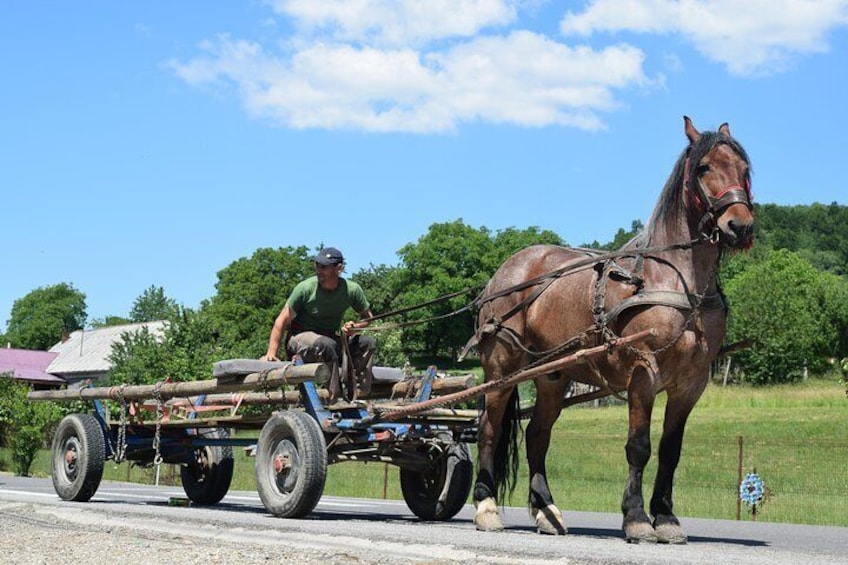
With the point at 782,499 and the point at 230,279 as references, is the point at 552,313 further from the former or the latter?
the point at 230,279

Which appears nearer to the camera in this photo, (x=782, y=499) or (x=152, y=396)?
(x=152, y=396)

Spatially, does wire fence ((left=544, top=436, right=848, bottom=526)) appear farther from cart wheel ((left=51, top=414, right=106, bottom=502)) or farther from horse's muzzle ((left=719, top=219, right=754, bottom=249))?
horse's muzzle ((left=719, top=219, right=754, bottom=249))

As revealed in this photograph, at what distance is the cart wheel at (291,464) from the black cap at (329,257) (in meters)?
1.62

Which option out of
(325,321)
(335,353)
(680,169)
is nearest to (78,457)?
(325,321)

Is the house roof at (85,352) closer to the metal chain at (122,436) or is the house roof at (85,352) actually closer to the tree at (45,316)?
the tree at (45,316)

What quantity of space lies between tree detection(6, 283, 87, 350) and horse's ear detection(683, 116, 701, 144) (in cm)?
13115

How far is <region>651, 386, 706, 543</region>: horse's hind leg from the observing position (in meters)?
8.73

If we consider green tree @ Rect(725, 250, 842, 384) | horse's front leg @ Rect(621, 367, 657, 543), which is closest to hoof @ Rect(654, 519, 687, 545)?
horse's front leg @ Rect(621, 367, 657, 543)

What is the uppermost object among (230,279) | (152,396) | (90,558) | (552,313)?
(230,279)

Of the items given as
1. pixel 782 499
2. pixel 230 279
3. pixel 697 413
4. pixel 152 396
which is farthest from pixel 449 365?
pixel 152 396

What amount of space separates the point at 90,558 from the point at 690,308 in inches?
178

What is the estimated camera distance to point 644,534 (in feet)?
27.3

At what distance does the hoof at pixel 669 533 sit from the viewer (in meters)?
8.45

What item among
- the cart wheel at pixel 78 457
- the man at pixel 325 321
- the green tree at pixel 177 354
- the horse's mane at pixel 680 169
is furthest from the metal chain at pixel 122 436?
the green tree at pixel 177 354
